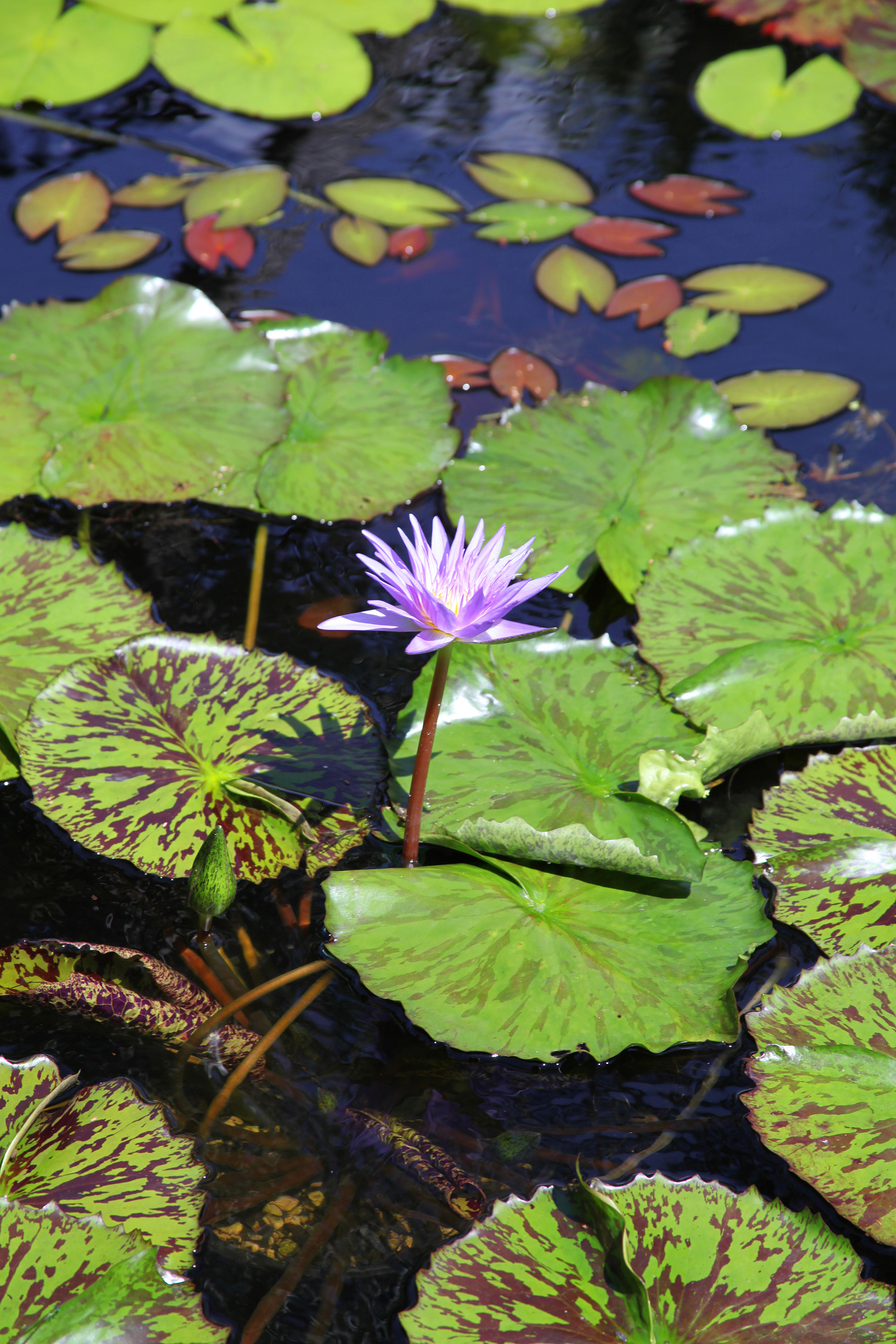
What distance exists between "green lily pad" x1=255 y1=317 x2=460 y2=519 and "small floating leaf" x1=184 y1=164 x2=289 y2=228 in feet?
2.10

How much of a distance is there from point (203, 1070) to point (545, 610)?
1117 millimetres

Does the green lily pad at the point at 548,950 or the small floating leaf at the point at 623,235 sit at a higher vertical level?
the small floating leaf at the point at 623,235

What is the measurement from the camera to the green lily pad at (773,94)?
3.41m

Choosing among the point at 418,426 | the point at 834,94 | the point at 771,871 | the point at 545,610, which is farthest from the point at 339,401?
the point at 834,94

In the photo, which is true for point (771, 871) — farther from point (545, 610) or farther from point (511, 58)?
point (511, 58)

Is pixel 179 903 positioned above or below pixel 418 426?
below

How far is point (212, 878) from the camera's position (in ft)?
4.95

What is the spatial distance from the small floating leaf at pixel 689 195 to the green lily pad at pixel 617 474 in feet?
3.57

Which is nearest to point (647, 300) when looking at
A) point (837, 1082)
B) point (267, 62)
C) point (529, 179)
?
point (529, 179)

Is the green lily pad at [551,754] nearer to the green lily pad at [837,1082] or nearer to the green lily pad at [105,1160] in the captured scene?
the green lily pad at [837,1082]

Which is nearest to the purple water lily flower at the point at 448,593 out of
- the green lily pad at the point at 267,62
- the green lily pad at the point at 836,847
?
the green lily pad at the point at 836,847

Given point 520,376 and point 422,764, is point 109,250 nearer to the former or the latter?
point 520,376

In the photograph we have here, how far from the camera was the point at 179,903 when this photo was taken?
5.46 feet

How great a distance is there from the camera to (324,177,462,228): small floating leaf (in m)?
3.03
